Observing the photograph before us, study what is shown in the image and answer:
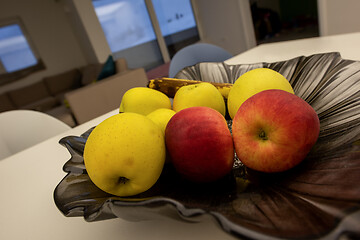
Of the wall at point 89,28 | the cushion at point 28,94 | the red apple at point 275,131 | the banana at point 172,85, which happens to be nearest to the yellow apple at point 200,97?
the banana at point 172,85

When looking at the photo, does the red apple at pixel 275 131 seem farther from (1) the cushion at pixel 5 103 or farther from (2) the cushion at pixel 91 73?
(1) the cushion at pixel 5 103

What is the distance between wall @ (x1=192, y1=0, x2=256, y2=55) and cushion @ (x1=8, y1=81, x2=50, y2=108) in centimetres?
361

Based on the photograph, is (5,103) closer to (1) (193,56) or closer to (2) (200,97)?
(1) (193,56)

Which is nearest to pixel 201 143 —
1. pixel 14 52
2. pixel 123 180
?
pixel 123 180

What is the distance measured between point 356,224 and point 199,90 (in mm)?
306

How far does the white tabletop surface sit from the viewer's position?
0.92 feet

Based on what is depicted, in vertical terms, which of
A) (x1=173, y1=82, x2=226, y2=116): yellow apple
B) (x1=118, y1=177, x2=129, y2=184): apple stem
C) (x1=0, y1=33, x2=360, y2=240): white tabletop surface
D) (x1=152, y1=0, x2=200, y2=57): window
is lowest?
(x1=0, y1=33, x2=360, y2=240): white tabletop surface

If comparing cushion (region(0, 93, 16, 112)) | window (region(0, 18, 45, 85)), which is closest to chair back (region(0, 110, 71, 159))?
cushion (region(0, 93, 16, 112))

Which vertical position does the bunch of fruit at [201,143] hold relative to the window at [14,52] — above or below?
below

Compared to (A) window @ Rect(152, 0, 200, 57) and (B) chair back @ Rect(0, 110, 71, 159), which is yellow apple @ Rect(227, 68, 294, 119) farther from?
(A) window @ Rect(152, 0, 200, 57)

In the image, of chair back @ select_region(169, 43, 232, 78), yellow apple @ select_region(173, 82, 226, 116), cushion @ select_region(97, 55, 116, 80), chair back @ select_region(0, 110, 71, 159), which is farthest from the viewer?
cushion @ select_region(97, 55, 116, 80)

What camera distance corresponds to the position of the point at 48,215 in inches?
14.6

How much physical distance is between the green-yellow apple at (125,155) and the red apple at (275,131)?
108mm

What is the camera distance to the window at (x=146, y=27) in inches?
188
